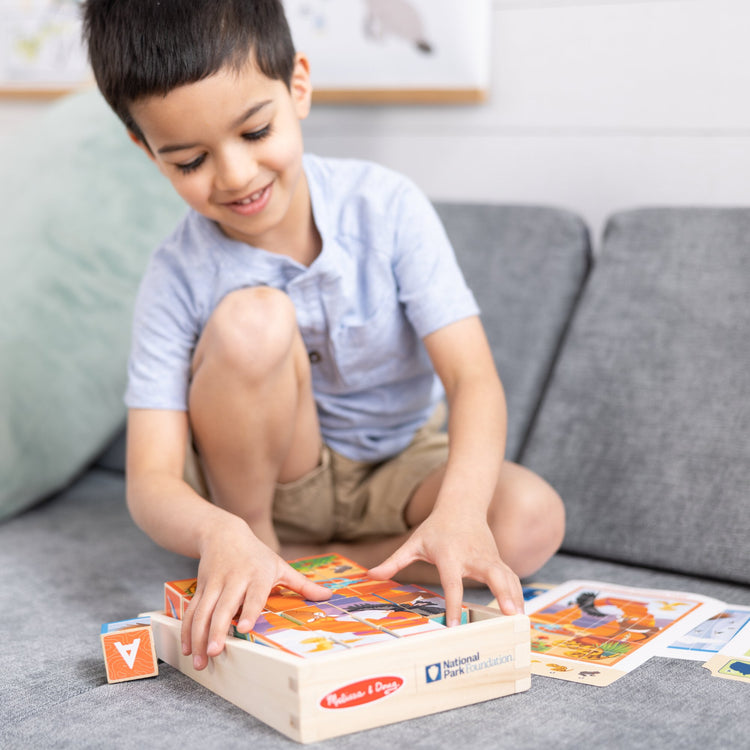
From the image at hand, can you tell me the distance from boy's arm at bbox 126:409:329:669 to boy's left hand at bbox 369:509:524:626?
3.8 inches

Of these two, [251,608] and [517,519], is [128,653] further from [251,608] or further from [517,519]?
[517,519]

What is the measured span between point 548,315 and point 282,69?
546 millimetres

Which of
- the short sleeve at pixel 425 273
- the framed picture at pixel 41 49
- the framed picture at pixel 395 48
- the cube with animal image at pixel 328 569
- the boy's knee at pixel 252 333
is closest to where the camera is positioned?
the cube with animal image at pixel 328 569

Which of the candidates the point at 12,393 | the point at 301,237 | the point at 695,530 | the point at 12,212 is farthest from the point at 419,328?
the point at 12,212

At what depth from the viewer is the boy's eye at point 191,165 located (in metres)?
1.05

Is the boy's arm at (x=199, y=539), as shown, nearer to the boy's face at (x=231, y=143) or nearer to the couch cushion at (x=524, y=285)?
the boy's face at (x=231, y=143)

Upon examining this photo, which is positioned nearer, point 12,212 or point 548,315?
point 548,315

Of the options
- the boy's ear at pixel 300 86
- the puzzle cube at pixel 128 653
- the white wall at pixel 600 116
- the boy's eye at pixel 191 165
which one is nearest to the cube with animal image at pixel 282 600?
the puzzle cube at pixel 128 653

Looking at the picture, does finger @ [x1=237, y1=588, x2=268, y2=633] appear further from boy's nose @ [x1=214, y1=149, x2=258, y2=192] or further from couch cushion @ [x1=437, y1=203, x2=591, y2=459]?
couch cushion @ [x1=437, y1=203, x2=591, y2=459]

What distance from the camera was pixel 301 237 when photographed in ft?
4.00

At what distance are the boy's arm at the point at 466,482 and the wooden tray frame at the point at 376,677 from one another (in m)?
0.04

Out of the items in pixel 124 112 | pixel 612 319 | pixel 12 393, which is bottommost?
pixel 12 393

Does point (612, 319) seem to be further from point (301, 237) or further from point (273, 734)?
point (273, 734)


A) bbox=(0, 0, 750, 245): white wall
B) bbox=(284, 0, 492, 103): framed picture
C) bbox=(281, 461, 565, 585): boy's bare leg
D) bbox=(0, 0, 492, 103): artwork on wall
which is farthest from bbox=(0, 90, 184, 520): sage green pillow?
bbox=(281, 461, 565, 585): boy's bare leg
